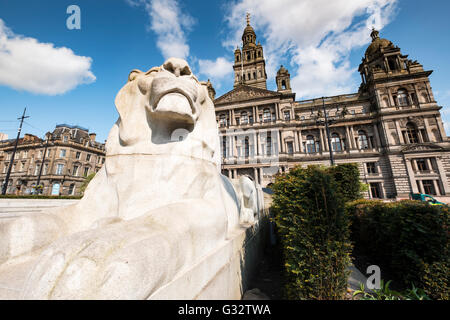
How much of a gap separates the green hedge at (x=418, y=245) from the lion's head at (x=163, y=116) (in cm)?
210

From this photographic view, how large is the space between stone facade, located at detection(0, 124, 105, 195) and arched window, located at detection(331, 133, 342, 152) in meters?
39.0

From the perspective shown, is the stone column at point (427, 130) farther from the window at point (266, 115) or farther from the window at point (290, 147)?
the window at point (266, 115)

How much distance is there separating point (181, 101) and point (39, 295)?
1.41m

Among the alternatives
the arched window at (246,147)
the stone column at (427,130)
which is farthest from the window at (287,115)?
the stone column at (427,130)

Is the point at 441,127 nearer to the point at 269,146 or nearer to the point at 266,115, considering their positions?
the point at 269,146

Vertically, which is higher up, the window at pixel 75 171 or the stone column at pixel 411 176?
the window at pixel 75 171

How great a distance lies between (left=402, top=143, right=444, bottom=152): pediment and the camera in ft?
71.3

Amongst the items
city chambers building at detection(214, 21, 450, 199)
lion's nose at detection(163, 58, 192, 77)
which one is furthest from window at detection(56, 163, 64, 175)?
lion's nose at detection(163, 58, 192, 77)

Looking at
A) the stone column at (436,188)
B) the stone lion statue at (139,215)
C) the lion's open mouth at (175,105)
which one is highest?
the stone column at (436,188)

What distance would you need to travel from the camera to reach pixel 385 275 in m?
3.27

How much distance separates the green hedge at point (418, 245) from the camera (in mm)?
2404

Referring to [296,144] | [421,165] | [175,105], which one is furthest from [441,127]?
[175,105]

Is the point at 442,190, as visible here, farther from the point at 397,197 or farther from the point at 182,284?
the point at 182,284
